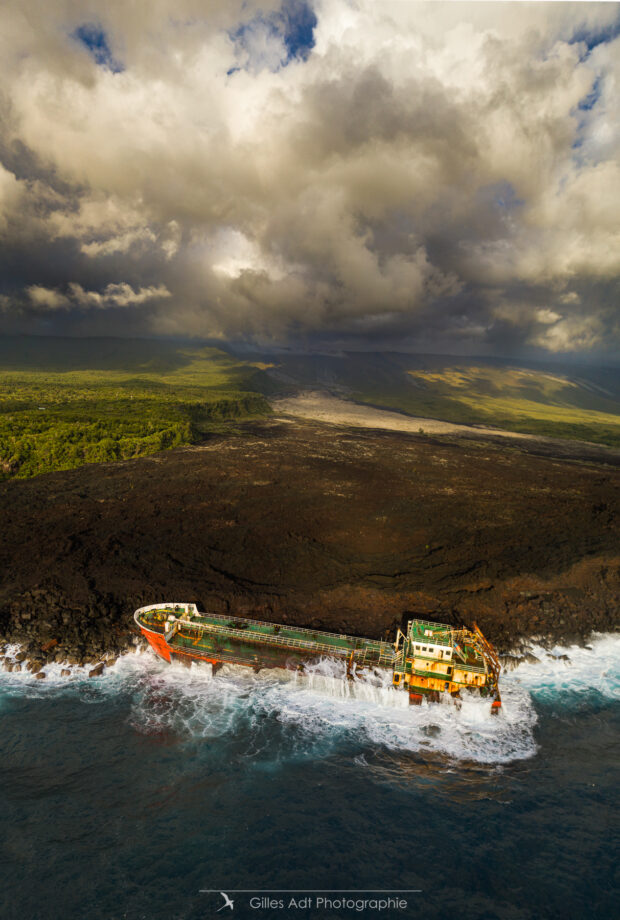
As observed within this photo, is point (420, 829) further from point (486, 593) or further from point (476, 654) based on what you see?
point (486, 593)

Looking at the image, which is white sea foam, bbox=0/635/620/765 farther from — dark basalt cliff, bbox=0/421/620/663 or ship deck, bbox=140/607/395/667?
dark basalt cliff, bbox=0/421/620/663

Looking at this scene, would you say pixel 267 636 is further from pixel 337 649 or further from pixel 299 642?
pixel 337 649

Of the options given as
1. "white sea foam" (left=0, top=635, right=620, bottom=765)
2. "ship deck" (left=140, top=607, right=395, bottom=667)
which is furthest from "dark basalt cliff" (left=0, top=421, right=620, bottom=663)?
"white sea foam" (left=0, top=635, right=620, bottom=765)

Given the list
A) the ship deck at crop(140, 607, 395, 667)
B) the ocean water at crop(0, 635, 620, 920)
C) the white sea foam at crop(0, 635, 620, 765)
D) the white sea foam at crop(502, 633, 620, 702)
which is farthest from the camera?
the ship deck at crop(140, 607, 395, 667)

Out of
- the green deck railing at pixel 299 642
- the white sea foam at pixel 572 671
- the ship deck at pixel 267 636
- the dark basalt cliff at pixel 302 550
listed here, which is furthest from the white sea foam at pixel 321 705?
the dark basalt cliff at pixel 302 550

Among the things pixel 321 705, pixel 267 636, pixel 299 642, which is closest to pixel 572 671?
pixel 321 705
